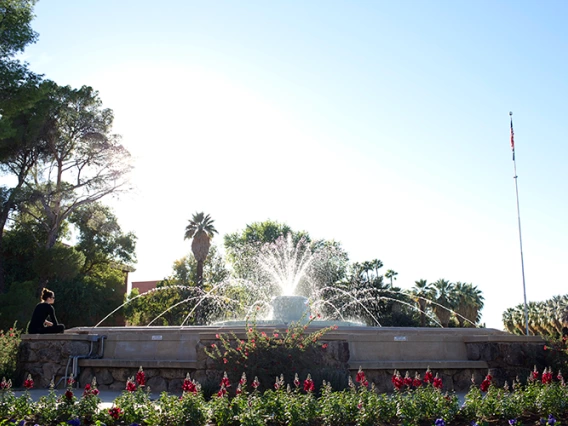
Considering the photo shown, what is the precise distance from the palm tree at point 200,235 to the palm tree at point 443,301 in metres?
16.3

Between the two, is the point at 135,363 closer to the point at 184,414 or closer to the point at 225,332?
the point at 225,332

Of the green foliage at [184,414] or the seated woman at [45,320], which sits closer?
the green foliage at [184,414]

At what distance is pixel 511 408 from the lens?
5.87 m

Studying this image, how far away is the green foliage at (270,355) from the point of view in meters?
7.81

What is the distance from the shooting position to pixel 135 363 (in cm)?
959

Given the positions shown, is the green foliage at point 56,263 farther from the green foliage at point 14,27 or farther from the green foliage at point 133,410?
the green foliage at point 133,410

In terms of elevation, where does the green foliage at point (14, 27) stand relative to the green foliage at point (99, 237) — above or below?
above

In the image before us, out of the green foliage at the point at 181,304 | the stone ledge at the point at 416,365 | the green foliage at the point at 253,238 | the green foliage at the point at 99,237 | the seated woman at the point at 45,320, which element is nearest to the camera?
the stone ledge at the point at 416,365

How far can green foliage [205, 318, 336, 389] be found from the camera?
7.81 meters

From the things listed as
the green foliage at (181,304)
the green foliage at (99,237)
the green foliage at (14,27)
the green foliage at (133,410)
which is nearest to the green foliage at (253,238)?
the green foliage at (181,304)

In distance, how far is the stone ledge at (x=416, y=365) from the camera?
9.14m

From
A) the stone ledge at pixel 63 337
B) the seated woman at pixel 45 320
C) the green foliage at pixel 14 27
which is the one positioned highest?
the green foliage at pixel 14 27

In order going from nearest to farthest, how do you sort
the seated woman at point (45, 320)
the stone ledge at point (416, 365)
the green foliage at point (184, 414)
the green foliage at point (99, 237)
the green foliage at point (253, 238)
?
the green foliage at point (184, 414)
the stone ledge at point (416, 365)
the seated woman at point (45, 320)
the green foliage at point (99, 237)
the green foliage at point (253, 238)

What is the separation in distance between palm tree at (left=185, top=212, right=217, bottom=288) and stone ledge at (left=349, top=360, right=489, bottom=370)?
29960mm
